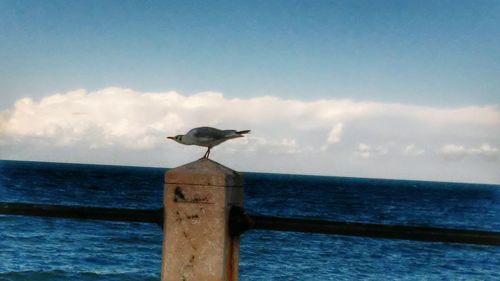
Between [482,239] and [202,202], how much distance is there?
154 centimetres

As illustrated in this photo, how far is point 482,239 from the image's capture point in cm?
326

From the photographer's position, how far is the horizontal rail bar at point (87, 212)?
3824mm

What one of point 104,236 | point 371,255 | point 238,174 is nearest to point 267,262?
point 371,255

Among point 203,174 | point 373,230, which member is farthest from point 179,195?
point 373,230

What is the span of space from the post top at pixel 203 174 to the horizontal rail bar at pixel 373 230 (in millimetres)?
234

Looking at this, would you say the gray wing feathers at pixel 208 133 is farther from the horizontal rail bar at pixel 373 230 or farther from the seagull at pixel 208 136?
the horizontal rail bar at pixel 373 230

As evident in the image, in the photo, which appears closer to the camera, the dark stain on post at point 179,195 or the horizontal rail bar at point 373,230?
the horizontal rail bar at point 373,230

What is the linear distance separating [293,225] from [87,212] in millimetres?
1253

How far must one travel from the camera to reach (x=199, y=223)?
3814mm

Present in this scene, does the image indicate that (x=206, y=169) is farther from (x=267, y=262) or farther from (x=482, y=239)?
(x=267, y=262)

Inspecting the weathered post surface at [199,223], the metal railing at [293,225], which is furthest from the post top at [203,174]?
the metal railing at [293,225]

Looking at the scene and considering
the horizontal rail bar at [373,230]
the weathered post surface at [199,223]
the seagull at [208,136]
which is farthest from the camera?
the seagull at [208,136]

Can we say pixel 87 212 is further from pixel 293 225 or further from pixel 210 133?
pixel 293 225

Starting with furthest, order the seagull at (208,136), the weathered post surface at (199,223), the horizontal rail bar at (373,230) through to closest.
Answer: the seagull at (208,136) → the weathered post surface at (199,223) → the horizontal rail bar at (373,230)
